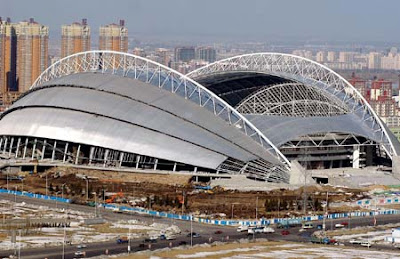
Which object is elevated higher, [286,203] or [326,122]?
[326,122]

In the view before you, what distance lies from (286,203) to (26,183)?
2386cm

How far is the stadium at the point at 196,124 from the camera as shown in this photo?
91.7 metres

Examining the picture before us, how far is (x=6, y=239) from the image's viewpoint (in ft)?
205

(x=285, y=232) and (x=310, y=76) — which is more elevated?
(x=310, y=76)

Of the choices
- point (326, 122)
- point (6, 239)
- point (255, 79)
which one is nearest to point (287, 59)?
point (255, 79)

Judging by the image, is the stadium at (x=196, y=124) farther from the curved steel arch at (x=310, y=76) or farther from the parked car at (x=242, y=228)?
the parked car at (x=242, y=228)

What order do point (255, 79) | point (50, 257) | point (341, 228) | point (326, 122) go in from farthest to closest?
1. point (255, 79)
2. point (326, 122)
3. point (341, 228)
4. point (50, 257)

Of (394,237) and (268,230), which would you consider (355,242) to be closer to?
(394,237)

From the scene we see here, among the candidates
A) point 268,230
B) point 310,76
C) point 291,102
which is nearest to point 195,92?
point 291,102

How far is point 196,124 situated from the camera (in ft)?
305

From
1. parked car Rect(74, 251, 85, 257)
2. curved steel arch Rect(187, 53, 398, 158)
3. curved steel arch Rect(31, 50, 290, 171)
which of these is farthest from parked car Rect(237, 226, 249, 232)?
curved steel arch Rect(187, 53, 398, 158)

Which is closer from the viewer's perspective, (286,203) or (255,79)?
(286,203)

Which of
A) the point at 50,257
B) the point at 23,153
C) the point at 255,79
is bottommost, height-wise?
the point at 50,257

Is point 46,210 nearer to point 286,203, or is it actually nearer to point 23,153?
point 286,203
